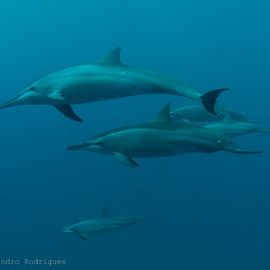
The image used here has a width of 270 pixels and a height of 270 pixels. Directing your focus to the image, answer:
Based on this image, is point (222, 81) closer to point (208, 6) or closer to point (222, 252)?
point (208, 6)

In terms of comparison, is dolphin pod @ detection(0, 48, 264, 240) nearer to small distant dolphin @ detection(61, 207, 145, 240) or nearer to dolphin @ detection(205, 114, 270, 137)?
dolphin @ detection(205, 114, 270, 137)

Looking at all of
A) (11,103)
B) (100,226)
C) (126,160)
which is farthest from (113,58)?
(100,226)

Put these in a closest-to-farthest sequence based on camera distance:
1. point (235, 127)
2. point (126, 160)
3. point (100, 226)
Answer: point (126, 160), point (235, 127), point (100, 226)

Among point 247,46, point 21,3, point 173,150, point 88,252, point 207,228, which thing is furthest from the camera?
point 21,3

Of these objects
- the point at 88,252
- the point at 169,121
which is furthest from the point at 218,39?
the point at 169,121

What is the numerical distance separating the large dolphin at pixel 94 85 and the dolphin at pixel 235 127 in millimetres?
2149

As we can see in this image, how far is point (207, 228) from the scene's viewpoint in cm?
1919

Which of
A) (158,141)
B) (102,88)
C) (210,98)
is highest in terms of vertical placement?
(102,88)

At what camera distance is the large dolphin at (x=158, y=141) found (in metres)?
5.34

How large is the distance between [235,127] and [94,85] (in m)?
2.83

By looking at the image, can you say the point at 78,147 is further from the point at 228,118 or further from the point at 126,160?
the point at 228,118

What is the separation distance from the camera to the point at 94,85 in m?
5.82

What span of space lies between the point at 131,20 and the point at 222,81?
623 centimetres

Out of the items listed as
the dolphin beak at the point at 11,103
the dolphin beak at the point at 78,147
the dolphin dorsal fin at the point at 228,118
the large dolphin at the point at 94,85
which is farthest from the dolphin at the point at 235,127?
the dolphin beak at the point at 11,103
